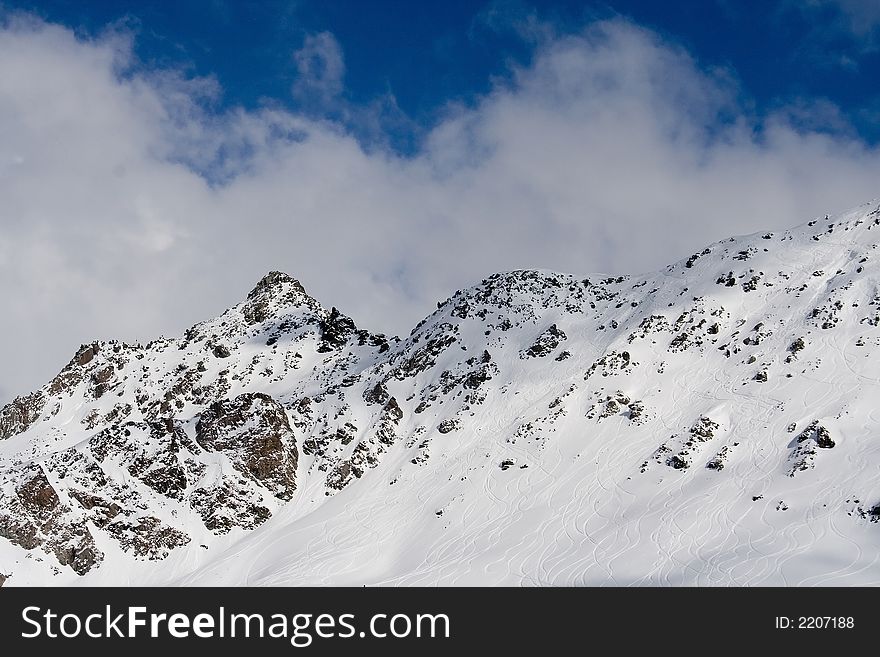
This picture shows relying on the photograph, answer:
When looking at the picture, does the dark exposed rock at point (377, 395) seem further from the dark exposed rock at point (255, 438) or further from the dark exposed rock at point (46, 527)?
the dark exposed rock at point (46, 527)

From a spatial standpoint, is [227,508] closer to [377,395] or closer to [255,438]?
[255,438]

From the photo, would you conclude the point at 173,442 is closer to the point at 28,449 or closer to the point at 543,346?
the point at 28,449

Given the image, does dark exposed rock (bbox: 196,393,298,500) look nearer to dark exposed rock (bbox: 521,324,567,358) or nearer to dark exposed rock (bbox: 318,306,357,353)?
dark exposed rock (bbox: 318,306,357,353)

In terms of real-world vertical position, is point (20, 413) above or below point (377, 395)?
above

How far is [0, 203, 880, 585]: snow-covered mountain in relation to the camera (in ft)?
214

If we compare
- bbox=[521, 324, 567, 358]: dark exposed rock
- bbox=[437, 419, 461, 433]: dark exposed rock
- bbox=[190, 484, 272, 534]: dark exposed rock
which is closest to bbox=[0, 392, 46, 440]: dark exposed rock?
bbox=[190, 484, 272, 534]: dark exposed rock

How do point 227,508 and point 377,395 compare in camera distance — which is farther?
point 377,395

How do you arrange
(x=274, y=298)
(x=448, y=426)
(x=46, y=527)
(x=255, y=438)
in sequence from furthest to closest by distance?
(x=274, y=298), (x=448, y=426), (x=255, y=438), (x=46, y=527)

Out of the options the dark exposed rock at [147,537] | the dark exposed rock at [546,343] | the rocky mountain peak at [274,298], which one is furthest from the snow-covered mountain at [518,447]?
the rocky mountain peak at [274,298]

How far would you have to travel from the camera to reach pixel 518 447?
87.7m

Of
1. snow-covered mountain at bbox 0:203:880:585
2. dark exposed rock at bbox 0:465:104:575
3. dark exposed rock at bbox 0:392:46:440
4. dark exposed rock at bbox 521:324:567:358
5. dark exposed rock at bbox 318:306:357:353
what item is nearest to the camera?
snow-covered mountain at bbox 0:203:880:585

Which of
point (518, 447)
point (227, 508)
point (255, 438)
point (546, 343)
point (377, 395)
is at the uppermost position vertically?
point (546, 343)

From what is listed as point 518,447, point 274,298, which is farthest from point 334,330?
point 518,447
